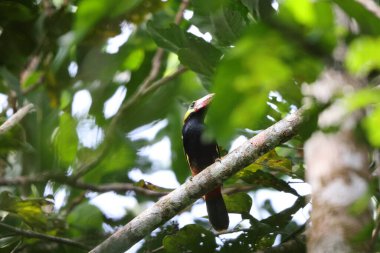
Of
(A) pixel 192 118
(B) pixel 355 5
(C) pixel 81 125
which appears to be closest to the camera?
(B) pixel 355 5

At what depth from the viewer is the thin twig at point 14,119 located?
297 centimetres

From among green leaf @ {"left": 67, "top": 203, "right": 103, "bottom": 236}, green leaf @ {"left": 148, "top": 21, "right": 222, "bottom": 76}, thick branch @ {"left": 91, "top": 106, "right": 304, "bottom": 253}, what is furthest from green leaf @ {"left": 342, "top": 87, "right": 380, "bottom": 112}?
green leaf @ {"left": 67, "top": 203, "right": 103, "bottom": 236}

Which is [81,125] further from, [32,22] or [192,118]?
[192,118]

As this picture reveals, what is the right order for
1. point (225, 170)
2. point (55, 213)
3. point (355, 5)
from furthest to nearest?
point (55, 213) < point (225, 170) < point (355, 5)

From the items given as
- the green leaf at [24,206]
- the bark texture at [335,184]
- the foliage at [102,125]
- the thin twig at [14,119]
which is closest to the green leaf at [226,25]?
the foliage at [102,125]

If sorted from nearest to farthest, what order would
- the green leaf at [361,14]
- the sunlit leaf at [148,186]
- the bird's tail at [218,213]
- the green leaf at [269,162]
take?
the green leaf at [361,14]
the green leaf at [269,162]
the sunlit leaf at [148,186]
the bird's tail at [218,213]

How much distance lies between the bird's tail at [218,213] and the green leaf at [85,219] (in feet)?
2.24

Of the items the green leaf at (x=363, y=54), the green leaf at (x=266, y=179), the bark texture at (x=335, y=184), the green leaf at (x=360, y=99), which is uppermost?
the green leaf at (x=363, y=54)

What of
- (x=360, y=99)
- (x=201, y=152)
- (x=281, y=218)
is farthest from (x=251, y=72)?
(x=201, y=152)

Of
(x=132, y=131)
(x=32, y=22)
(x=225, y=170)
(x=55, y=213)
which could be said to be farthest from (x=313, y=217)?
(x=55, y=213)

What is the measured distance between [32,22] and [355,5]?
2349mm

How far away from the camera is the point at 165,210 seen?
9.40 ft

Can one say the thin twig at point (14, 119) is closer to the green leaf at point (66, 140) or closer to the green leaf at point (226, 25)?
the green leaf at point (66, 140)

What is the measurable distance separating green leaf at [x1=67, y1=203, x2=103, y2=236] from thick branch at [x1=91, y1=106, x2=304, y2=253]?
Answer: 90 cm
